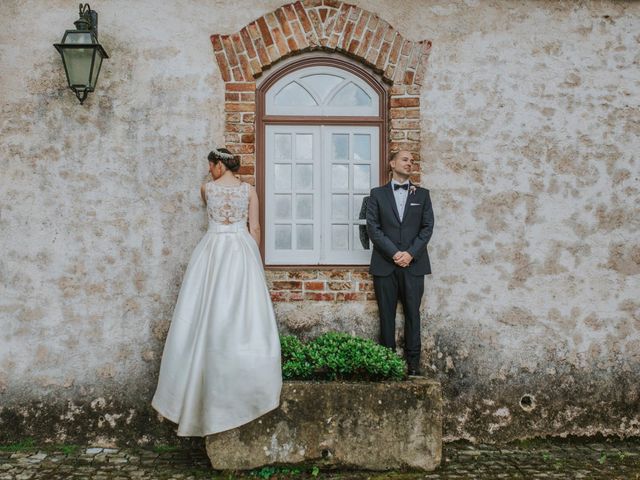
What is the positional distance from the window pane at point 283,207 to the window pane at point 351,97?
94cm

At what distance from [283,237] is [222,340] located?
1.36 metres

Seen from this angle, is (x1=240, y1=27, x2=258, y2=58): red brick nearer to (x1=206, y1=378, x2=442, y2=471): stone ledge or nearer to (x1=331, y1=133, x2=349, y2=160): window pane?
(x1=331, y1=133, x2=349, y2=160): window pane

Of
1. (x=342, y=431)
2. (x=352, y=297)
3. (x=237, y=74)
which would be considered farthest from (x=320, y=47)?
(x=342, y=431)

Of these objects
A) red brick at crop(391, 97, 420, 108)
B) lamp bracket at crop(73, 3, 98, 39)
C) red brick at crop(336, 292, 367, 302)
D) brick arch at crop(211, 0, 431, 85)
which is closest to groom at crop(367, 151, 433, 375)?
red brick at crop(336, 292, 367, 302)

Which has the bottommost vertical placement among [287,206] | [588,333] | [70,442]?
[70,442]

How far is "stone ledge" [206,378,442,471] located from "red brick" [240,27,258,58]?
2.77 meters

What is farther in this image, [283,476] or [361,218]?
[361,218]

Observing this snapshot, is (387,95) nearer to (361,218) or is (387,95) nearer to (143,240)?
(361,218)

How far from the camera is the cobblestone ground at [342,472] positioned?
4.36 meters

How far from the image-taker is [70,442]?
508cm

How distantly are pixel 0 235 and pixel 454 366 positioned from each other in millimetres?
3983

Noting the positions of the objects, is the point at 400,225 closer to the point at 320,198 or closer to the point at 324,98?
the point at 320,198

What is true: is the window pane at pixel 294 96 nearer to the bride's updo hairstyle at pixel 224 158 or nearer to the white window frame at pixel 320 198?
the white window frame at pixel 320 198

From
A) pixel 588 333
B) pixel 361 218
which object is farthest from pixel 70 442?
pixel 588 333
